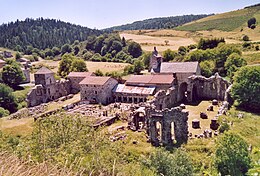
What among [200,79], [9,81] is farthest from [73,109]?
[9,81]

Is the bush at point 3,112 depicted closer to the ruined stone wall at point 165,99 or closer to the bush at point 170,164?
the ruined stone wall at point 165,99

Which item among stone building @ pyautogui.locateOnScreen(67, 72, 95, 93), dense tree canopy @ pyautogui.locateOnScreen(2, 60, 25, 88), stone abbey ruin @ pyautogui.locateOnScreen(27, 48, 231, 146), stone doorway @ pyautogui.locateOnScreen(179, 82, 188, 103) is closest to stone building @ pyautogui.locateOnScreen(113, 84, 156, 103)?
stone abbey ruin @ pyautogui.locateOnScreen(27, 48, 231, 146)

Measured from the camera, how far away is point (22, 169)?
7.15m

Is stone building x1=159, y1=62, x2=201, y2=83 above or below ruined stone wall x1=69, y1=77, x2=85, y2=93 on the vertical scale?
above

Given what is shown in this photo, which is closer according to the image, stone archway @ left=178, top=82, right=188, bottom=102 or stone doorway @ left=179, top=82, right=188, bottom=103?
stone archway @ left=178, top=82, right=188, bottom=102

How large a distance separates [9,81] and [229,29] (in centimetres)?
9677

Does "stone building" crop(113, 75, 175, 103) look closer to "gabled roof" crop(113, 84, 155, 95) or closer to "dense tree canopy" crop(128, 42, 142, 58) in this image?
"gabled roof" crop(113, 84, 155, 95)

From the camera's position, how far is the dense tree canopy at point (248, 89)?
4119 cm

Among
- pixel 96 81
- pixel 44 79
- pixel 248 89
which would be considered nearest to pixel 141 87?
pixel 96 81

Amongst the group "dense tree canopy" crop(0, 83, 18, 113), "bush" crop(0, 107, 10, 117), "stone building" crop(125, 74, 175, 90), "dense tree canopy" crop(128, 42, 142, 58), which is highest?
"dense tree canopy" crop(128, 42, 142, 58)

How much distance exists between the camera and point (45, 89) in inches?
2451

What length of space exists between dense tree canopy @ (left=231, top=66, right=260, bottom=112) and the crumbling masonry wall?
46.6 feet

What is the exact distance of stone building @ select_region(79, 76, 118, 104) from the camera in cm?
5453

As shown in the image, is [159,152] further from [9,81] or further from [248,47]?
[248,47]
